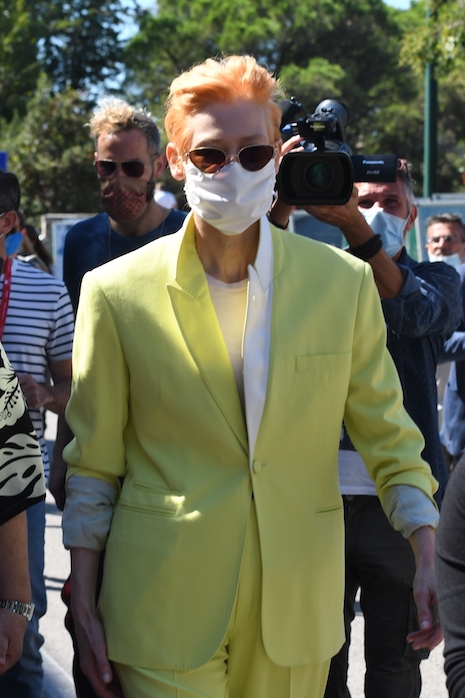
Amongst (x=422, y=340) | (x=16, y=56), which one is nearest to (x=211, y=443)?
(x=422, y=340)

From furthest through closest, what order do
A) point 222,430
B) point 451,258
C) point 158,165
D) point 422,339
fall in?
point 451,258, point 158,165, point 422,339, point 222,430

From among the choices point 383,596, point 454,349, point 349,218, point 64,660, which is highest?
point 349,218

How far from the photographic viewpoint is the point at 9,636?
2.52 metres

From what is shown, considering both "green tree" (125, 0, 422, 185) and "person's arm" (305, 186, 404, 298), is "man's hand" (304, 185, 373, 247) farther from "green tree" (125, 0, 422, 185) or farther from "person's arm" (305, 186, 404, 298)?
"green tree" (125, 0, 422, 185)

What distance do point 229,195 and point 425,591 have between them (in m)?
1.01

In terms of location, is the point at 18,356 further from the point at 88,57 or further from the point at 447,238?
the point at 88,57

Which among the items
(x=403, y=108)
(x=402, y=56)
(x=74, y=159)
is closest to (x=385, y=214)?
(x=402, y=56)

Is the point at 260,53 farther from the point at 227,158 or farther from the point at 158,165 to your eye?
the point at 227,158

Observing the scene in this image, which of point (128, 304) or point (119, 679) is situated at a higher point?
point (128, 304)

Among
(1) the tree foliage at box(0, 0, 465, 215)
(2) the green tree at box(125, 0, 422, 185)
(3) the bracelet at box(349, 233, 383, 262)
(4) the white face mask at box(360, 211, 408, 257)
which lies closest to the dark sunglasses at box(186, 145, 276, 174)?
(3) the bracelet at box(349, 233, 383, 262)

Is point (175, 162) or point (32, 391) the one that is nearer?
point (175, 162)

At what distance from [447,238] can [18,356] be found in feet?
16.4

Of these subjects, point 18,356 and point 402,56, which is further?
point 402,56

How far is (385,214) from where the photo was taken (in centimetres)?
346
